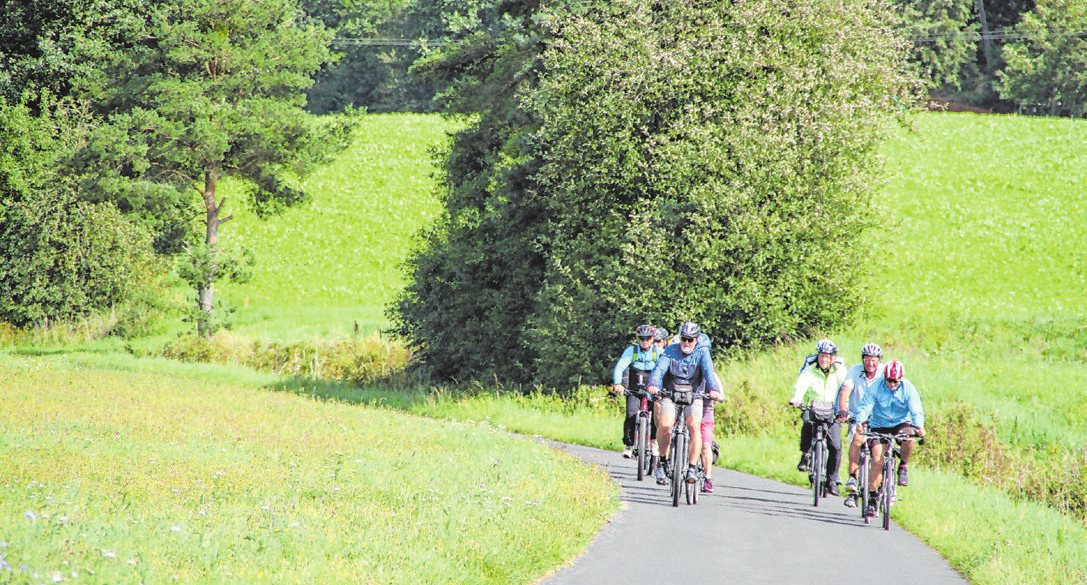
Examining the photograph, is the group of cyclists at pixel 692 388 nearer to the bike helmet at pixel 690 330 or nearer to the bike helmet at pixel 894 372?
the bike helmet at pixel 690 330

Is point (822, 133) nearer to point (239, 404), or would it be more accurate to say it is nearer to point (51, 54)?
point (239, 404)

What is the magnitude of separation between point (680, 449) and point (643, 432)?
1.79 m

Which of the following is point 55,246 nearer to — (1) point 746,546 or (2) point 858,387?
(2) point 858,387

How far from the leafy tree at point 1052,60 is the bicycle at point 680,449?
7497 centimetres

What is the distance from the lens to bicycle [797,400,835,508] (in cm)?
1352

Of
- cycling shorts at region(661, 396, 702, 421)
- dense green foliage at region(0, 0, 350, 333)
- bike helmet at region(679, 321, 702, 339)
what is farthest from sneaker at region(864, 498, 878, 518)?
dense green foliage at region(0, 0, 350, 333)

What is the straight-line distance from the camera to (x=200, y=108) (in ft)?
128

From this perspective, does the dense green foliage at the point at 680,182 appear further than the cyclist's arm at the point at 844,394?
Yes

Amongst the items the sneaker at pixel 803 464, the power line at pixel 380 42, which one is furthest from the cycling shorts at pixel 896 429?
the power line at pixel 380 42

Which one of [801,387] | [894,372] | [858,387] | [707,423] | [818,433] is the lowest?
[818,433]

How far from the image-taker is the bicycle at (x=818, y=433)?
1352 cm

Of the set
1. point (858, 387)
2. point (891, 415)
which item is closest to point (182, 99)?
point (858, 387)

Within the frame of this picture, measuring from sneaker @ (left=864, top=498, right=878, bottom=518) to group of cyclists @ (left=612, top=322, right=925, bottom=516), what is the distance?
0.01 meters

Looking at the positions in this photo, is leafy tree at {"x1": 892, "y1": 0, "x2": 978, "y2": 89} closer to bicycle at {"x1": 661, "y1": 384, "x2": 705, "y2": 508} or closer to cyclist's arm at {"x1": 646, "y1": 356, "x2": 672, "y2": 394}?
cyclist's arm at {"x1": 646, "y1": 356, "x2": 672, "y2": 394}
